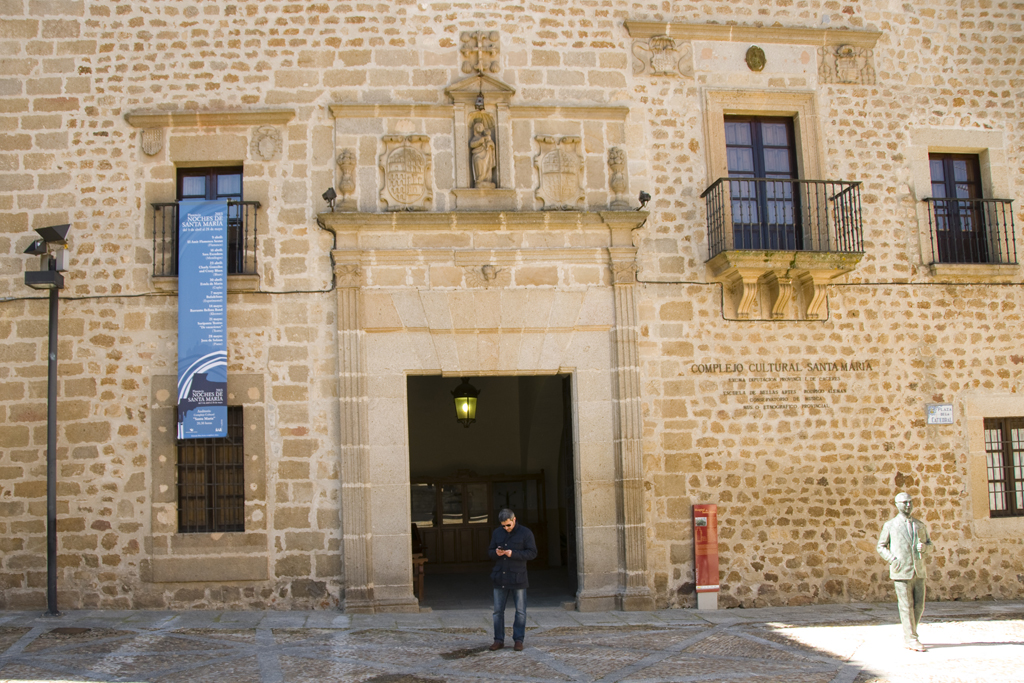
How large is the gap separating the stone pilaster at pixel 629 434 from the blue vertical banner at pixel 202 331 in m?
4.10

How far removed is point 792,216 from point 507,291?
347 cm

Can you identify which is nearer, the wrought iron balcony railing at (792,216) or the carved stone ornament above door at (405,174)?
the carved stone ornament above door at (405,174)

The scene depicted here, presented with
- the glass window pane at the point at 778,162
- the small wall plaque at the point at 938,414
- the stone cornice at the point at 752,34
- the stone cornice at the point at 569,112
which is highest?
the stone cornice at the point at 752,34

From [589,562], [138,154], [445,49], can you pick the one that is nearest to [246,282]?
[138,154]

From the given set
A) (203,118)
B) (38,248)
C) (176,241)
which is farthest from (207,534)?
(203,118)

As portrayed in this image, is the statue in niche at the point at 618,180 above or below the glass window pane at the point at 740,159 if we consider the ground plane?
below

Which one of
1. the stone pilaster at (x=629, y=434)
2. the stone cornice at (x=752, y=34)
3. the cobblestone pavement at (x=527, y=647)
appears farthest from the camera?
the stone cornice at (x=752, y=34)

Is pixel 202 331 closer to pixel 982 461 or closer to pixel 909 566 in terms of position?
pixel 909 566

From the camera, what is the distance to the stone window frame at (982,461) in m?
9.48

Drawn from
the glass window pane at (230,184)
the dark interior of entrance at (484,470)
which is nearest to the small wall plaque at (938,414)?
the dark interior of entrance at (484,470)

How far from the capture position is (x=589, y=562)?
878cm

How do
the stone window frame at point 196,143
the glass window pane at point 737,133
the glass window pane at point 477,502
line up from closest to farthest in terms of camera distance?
1. the stone window frame at point 196,143
2. the glass window pane at point 737,133
3. the glass window pane at point 477,502

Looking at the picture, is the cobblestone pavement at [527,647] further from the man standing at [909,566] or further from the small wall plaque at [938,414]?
the small wall plaque at [938,414]

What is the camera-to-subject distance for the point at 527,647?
7.25 m
